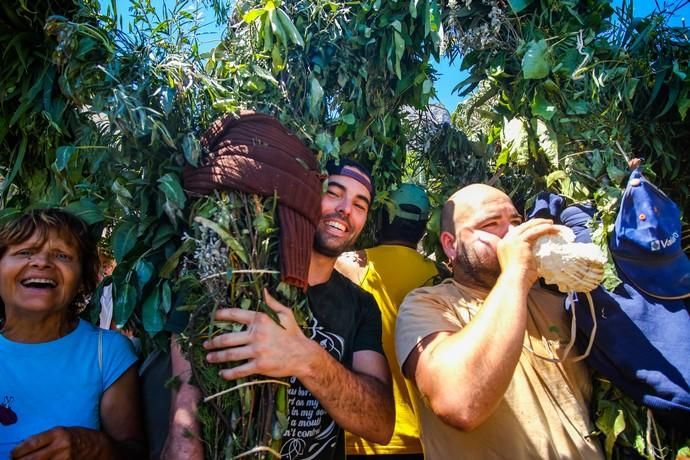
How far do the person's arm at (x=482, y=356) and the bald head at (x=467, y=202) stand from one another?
0.43 metres

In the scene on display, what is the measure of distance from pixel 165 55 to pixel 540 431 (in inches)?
72.7

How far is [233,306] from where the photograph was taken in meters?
1.49

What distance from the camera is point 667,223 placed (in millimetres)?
1891

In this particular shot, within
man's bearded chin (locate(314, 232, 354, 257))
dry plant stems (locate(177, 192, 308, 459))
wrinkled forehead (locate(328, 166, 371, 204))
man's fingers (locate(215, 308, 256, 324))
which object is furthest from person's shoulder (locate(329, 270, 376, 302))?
man's fingers (locate(215, 308, 256, 324))

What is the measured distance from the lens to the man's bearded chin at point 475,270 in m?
2.05

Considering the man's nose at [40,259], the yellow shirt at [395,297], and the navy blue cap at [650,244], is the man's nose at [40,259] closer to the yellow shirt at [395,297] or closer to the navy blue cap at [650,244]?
the yellow shirt at [395,297]

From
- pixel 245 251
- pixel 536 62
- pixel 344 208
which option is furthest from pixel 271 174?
pixel 536 62

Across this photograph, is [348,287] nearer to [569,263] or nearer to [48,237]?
[569,263]

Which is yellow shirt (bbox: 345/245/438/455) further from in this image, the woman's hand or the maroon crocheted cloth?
the woman's hand

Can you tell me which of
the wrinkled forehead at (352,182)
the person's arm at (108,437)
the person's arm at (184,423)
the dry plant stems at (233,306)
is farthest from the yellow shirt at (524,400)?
the person's arm at (108,437)

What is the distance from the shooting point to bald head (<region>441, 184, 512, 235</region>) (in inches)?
86.3

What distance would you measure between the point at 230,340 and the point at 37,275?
78 cm

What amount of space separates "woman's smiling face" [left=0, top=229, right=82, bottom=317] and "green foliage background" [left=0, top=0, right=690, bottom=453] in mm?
151

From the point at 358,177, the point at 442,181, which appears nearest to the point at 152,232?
the point at 358,177
